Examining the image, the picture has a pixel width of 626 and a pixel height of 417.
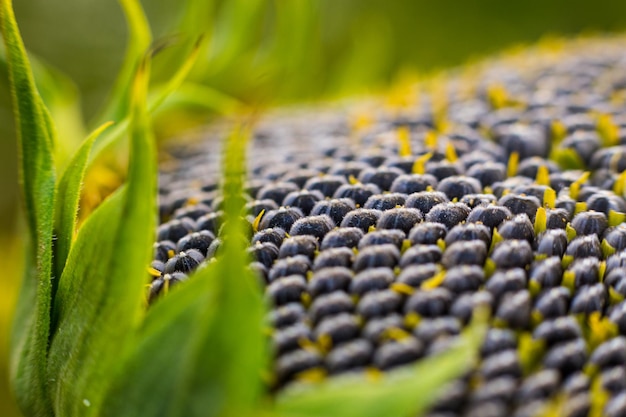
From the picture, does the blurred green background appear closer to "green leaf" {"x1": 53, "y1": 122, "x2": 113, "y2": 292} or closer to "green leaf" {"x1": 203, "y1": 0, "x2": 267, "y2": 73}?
"green leaf" {"x1": 203, "y1": 0, "x2": 267, "y2": 73}

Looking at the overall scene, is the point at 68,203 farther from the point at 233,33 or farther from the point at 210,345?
the point at 233,33

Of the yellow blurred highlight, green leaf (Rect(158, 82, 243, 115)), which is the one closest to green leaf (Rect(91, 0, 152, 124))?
green leaf (Rect(158, 82, 243, 115))

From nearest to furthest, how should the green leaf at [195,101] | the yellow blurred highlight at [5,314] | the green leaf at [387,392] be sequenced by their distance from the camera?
the green leaf at [387,392]
the green leaf at [195,101]
the yellow blurred highlight at [5,314]

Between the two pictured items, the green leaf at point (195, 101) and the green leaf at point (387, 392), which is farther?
the green leaf at point (195, 101)

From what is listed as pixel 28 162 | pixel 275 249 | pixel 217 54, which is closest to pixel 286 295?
pixel 275 249

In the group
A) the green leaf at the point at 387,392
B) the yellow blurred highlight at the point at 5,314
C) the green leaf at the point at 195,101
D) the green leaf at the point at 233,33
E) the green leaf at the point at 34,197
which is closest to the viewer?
the green leaf at the point at 387,392

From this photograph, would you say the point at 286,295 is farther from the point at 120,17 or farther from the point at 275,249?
the point at 120,17

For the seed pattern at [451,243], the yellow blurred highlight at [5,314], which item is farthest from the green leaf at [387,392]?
the yellow blurred highlight at [5,314]

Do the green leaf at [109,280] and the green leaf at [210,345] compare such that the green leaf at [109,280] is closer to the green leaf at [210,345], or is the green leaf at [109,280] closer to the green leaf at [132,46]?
the green leaf at [210,345]
